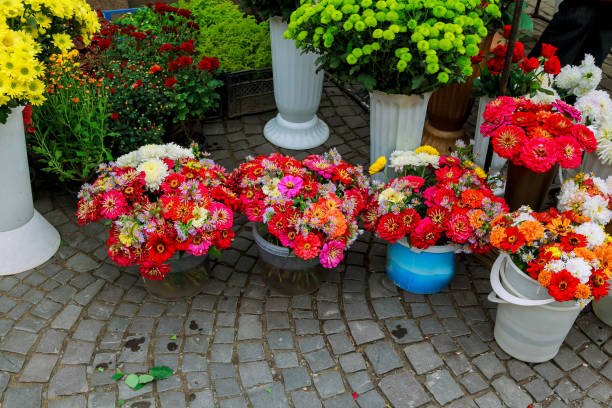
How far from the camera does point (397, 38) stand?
2.95 meters

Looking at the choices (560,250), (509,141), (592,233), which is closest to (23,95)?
(509,141)

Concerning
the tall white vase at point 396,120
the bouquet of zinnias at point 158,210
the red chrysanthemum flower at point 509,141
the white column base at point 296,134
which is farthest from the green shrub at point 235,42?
the red chrysanthemum flower at point 509,141

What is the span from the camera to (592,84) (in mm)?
3480

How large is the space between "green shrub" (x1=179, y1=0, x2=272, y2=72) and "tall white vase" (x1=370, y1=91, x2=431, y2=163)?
1714mm

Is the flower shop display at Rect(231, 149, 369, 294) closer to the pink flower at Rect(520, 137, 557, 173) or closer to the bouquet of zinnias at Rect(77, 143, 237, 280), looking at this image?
the bouquet of zinnias at Rect(77, 143, 237, 280)

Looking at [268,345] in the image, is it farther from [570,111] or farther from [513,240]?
[570,111]

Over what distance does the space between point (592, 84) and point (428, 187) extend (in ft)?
A: 4.38

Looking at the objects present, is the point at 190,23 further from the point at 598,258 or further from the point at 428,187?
the point at 598,258

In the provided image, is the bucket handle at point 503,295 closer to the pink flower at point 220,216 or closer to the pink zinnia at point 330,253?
the pink zinnia at point 330,253

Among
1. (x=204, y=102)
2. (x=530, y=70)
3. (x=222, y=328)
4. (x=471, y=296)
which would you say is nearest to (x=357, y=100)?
(x=204, y=102)

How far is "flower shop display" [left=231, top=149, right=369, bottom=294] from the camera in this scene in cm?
285

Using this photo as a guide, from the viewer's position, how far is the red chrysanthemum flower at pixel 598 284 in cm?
255

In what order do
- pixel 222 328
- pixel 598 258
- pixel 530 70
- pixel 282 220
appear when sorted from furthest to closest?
pixel 530 70, pixel 222 328, pixel 282 220, pixel 598 258

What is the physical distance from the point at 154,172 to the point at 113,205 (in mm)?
281
